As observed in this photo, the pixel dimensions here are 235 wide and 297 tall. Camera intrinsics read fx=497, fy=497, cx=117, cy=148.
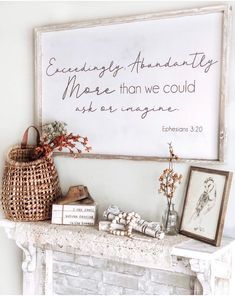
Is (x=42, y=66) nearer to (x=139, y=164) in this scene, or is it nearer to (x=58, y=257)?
(x=139, y=164)

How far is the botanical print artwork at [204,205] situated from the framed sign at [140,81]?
0.35 feet

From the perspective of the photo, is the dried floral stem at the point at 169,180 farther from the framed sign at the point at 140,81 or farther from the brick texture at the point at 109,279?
the brick texture at the point at 109,279

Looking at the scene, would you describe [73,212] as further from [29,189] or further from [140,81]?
[140,81]

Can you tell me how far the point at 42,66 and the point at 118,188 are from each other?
A: 0.67 m

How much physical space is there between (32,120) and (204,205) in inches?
37.4

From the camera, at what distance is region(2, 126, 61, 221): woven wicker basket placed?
2168mm

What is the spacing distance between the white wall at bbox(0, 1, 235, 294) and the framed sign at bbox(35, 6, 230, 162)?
5 cm

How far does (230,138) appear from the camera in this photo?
1900mm

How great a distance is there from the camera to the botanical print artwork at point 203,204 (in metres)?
1.86

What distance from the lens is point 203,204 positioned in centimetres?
191

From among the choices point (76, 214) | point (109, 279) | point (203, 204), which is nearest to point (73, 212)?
point (76, 214)

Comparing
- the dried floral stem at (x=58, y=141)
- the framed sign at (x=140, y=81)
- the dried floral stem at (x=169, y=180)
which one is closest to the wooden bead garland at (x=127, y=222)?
the dried floral stem at (x=169, y=180)

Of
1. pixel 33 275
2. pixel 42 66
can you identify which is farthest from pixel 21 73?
pixel 33 275

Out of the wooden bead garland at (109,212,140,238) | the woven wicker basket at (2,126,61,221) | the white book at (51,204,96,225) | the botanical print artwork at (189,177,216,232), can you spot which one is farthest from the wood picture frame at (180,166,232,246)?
the woven wicker basket at (2,126,61,221)
